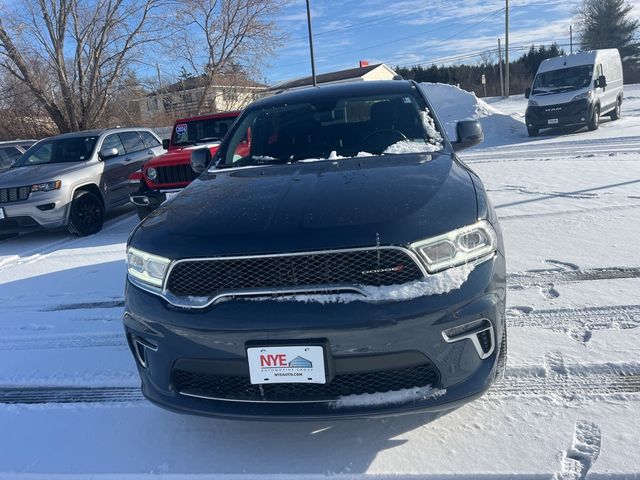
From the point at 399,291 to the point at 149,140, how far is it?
910 centimetres

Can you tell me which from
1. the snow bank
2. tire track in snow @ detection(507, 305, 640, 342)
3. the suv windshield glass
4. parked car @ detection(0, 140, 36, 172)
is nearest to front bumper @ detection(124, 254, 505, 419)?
tire track in snow @ detection(507, 305, 640, 342)

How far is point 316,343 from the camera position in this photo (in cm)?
211

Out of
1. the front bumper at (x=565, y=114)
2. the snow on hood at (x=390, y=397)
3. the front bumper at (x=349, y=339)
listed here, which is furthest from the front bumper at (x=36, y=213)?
the front bumper at (x=565, y=114)

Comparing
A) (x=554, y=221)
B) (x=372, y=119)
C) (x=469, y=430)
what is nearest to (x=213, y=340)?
(x=469, y=430)

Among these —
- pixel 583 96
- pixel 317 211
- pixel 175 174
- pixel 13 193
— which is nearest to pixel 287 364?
pixel 317 211

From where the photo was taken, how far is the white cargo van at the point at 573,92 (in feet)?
50.3

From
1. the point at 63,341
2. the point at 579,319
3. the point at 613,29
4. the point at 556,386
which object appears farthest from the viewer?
the point at 613,29

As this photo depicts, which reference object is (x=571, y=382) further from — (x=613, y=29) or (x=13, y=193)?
(x=613, y=29)

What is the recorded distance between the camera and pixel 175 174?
7.43 meters

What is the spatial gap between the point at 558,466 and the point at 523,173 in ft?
25.6

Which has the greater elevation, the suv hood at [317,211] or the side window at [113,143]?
the side window at [113,143]

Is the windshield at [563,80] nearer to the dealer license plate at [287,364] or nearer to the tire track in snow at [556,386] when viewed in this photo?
the tire track in snow at [556,386]

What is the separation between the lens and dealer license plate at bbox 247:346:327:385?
83.7 inches

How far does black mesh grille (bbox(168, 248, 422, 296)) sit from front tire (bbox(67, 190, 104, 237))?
641 cm
